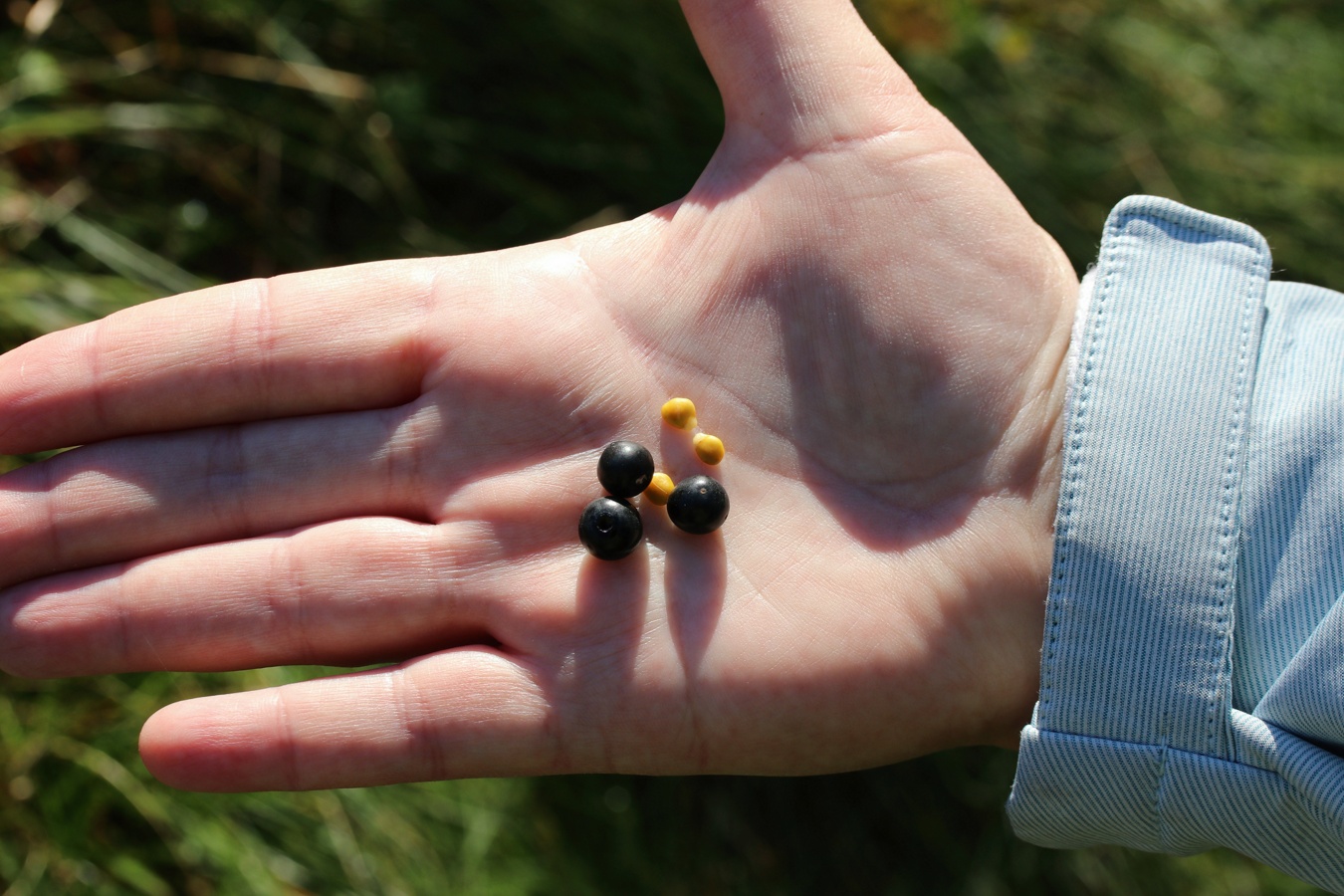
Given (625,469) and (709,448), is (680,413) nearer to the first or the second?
(709,448)

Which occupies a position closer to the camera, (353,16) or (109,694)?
(109,694)

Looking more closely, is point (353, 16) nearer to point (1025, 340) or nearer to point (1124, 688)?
point (1025, 340)

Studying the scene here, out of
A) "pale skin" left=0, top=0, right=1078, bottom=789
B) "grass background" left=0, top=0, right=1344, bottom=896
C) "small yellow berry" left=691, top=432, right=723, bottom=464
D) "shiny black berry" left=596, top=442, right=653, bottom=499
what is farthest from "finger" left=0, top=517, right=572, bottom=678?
"grass background" left=0, top=0, right=1344, bottom=896

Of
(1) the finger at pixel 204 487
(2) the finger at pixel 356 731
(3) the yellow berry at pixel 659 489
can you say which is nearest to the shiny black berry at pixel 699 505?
(3) the yellow berry at pixel 659 489

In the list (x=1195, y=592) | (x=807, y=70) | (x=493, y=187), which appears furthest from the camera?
(x=493, y=187)

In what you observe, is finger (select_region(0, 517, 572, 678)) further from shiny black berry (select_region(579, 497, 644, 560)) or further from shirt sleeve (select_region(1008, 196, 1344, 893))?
shirt sleeve (select_region(1008, 196, 1344, 893))

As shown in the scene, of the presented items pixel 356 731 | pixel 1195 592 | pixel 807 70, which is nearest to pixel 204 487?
pixel 356 731

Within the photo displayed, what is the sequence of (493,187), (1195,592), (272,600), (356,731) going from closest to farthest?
1. (1195,592)
2. (356,731)
3. (272,600)
4. (493,187)

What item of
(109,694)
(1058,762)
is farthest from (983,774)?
(109,694)
